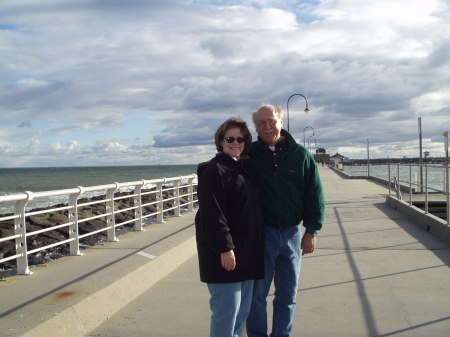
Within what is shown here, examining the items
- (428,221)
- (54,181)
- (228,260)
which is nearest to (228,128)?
(228,260)

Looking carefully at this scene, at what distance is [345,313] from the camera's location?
194 inches

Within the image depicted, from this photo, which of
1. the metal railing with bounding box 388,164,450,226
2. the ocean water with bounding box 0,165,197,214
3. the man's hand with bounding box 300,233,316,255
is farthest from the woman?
the ocean water with bounding box 0,165,197,214

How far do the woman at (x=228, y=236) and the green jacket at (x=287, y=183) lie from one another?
222 mm

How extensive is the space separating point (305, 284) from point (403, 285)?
3.73 feet

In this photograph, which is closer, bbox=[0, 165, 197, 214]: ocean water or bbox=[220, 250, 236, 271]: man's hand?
bbox=[220, 250, 236, 271]: man's hand

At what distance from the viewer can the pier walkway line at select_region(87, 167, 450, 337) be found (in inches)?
179

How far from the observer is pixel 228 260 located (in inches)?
128

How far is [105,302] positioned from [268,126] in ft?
8.20

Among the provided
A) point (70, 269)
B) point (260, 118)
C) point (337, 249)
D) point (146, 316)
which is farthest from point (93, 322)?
point (337, 249)

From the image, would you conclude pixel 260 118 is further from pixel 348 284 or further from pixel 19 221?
pixel 19 221

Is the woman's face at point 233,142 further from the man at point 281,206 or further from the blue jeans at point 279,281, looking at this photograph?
the blue jeans at point 279,281

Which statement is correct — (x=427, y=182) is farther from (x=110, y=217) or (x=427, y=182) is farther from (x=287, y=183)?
(x=287, y=183)

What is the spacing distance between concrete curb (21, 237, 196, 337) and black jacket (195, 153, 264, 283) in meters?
1.52

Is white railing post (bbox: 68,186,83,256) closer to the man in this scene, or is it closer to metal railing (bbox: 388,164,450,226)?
the man
